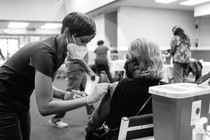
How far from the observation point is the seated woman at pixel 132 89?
47.4 inches

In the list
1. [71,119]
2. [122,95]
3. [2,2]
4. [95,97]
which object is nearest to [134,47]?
[122,95]

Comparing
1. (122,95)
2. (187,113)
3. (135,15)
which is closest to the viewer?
(187,113)

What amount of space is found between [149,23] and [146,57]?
598 cm

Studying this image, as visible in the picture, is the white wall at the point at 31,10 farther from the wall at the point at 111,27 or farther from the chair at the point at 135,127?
the chair at the point at 135,127

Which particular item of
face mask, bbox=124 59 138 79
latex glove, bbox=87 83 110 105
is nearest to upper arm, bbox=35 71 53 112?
latex glove, bbox=87 83 110 105

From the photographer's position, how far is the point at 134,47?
1291 millimetres

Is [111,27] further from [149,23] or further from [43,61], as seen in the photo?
[43,61]

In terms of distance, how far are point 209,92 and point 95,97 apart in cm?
48

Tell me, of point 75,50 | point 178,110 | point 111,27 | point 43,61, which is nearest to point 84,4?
point 111,27

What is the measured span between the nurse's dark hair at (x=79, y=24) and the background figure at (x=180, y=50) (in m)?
3.17

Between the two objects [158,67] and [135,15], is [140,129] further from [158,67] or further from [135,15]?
[135,15]

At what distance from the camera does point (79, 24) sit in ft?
3.58

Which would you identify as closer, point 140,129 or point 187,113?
point 187,113

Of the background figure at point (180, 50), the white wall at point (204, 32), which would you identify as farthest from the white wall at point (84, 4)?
the white wall at point (204, 32)
